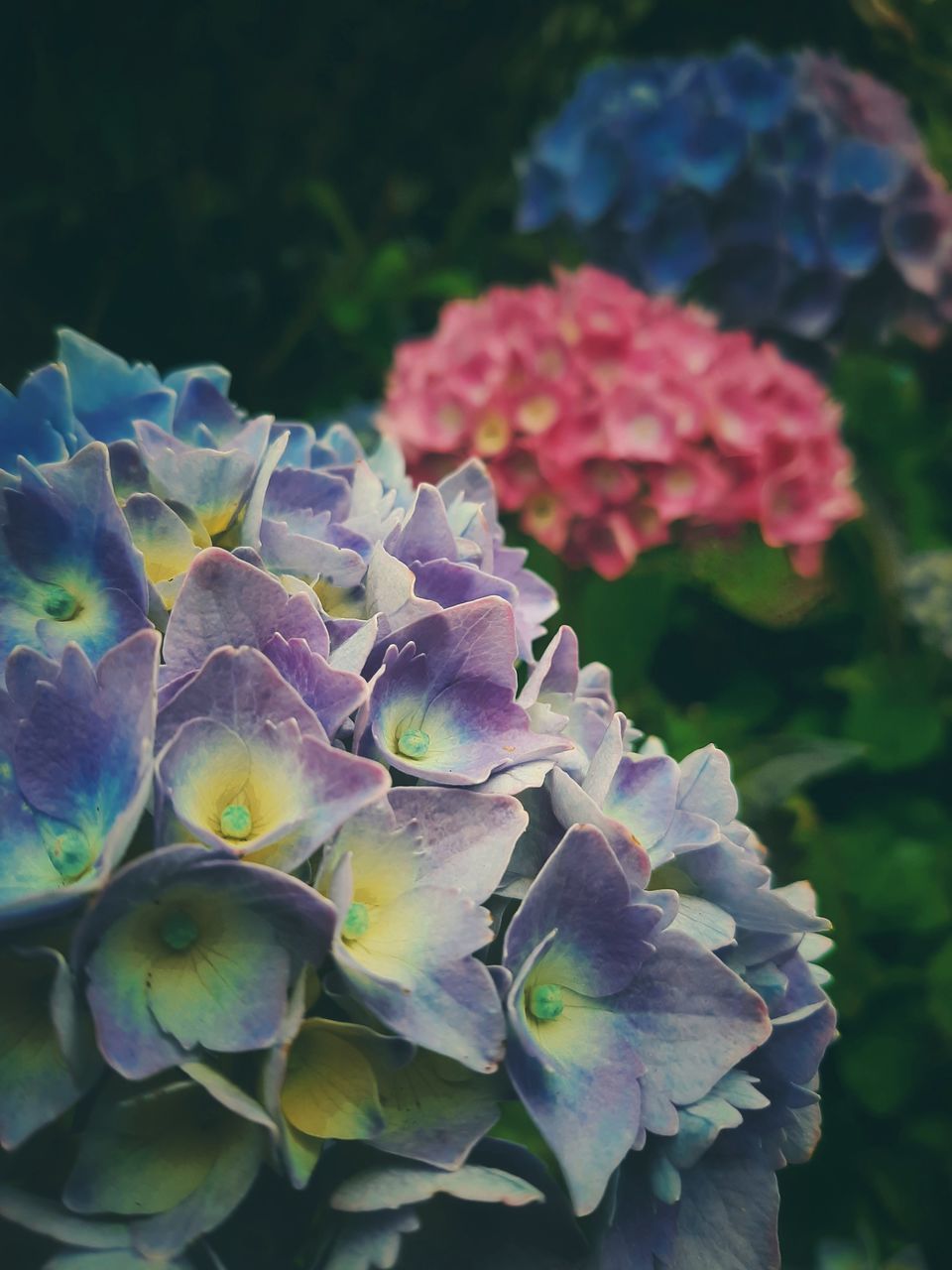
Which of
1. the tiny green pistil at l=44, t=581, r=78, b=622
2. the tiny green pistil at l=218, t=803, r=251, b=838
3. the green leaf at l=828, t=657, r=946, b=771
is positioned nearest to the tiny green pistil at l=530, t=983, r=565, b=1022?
the tiny green pistil at l=218, t=803, r=251, b=838

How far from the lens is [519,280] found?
152 cm

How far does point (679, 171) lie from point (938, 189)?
0.32 m

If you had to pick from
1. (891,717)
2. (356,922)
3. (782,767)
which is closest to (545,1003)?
(356,922)

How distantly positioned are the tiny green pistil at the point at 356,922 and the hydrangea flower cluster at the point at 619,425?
2.00 feet

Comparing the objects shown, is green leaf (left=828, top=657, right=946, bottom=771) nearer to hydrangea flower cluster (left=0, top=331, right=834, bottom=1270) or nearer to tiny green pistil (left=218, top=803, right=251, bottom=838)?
hydrangea flower cluster (left=0, top=331, right=834, bottom=1270)

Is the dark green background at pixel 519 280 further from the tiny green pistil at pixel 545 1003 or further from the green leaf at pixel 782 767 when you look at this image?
the tiny green pistil at pixel 545 1003

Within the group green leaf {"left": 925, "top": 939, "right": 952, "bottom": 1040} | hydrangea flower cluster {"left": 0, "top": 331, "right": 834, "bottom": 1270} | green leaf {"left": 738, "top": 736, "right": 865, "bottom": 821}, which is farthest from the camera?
green leaf {"left": 925, "top": 939, "right": 952, "bottom": 1040}

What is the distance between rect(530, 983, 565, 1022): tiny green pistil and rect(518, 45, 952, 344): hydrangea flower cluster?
3.26 feet

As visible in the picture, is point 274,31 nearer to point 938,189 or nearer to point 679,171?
point 679,171

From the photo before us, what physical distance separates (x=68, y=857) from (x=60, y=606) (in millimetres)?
115

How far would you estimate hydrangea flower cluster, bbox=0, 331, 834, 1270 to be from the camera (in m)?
0.35

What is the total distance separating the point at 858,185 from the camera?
4.07 ft

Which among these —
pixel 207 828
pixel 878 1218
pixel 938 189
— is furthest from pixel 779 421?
pixel 207 828

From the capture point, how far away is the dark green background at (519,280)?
0.93m
